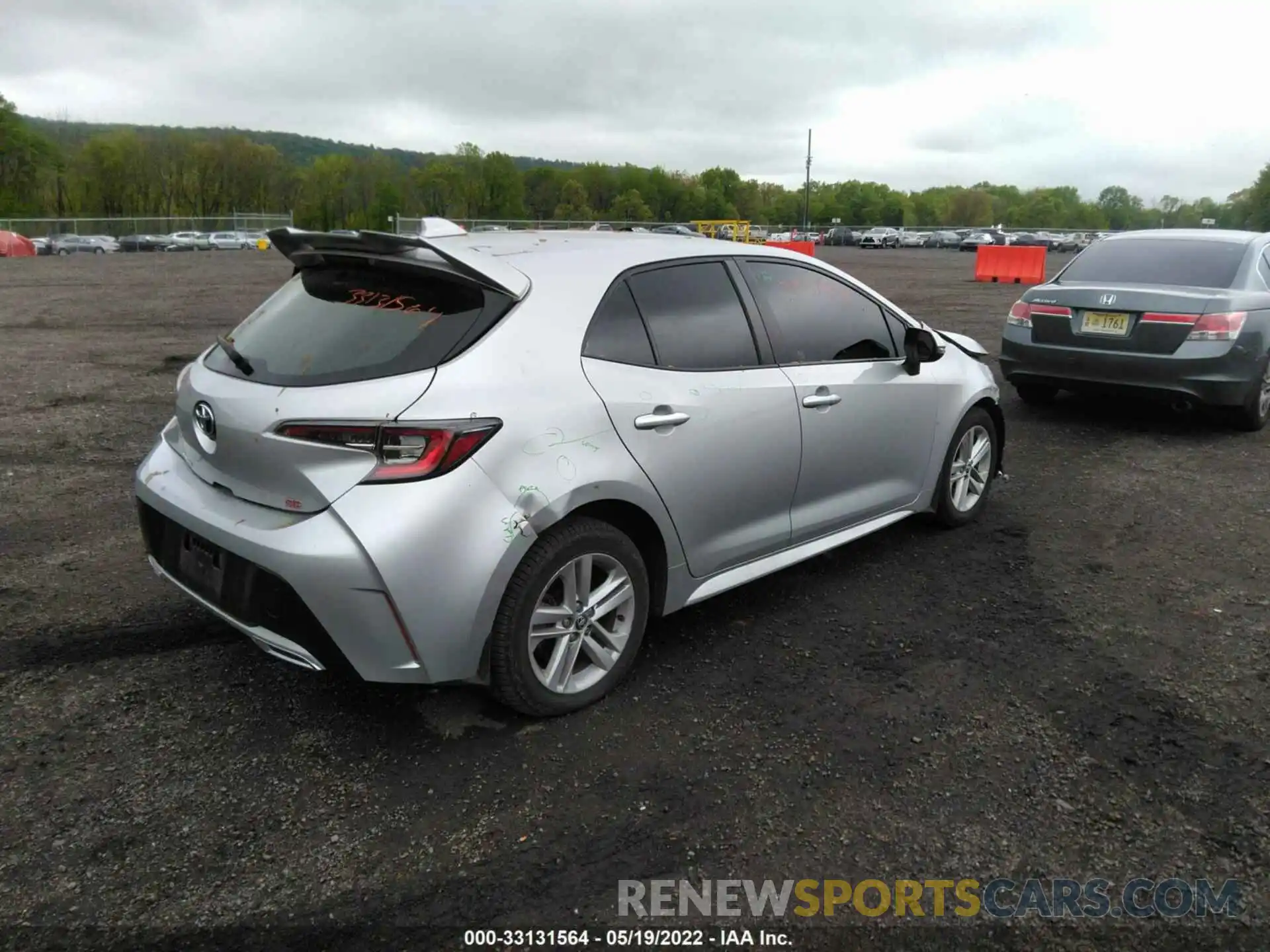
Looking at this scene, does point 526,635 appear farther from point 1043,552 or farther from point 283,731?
point 1043,552

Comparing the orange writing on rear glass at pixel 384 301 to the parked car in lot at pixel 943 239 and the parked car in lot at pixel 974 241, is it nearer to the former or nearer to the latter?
the parked car in lot at pixel 974 241

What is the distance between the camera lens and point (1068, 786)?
3.06m

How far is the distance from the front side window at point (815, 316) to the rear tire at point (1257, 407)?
4.33 metres

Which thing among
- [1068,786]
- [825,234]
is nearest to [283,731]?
[1068,786]

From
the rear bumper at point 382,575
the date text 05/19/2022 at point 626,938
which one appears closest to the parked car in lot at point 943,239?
the rear bumper at point 382,575

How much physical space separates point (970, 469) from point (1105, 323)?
2941 millimetres

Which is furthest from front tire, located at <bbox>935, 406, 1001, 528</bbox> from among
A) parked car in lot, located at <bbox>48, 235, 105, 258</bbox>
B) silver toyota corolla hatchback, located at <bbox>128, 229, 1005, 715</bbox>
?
parked car in lot, located at <bbox>48, 235, 105, 258</bbox>

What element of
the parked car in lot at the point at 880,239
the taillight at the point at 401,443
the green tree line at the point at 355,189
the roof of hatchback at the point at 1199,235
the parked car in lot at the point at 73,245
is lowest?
the taillight at the point at 401,443

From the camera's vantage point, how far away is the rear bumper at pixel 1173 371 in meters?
7.18

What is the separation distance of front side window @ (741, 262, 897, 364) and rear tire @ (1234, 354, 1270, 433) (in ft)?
14.2

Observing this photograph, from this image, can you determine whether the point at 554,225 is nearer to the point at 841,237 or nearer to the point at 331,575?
the point at 841,237

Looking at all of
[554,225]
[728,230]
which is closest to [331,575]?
[728,230]

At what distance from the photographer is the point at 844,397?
4.36 metres

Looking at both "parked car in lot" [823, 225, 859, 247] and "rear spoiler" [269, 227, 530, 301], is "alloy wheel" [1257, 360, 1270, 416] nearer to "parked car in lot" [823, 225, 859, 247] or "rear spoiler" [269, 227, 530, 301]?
"rear spoiler" [269, 227, 530, 301]
